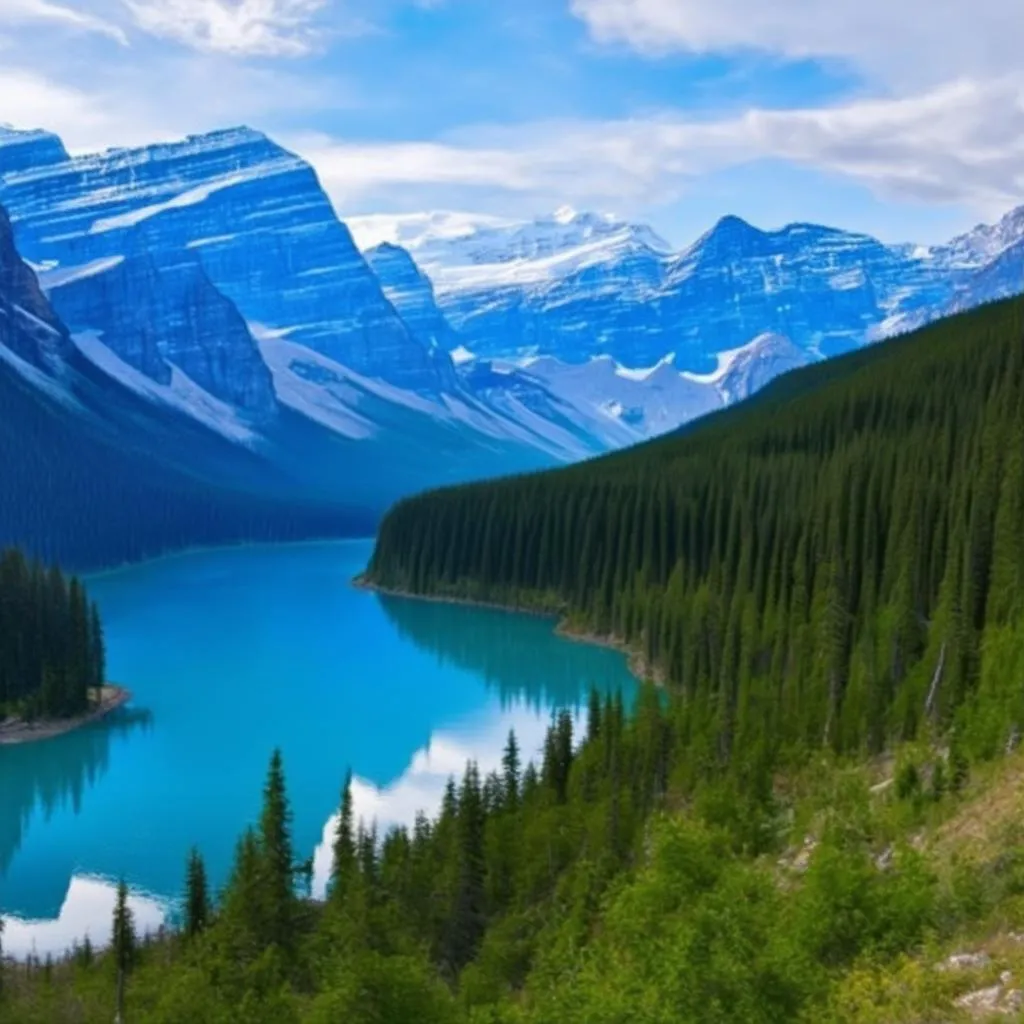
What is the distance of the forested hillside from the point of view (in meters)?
51.2

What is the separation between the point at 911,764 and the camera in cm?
3431

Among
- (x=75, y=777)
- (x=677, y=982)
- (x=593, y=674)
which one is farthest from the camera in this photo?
(x=593, y=674)

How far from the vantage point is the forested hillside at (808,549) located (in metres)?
51.2

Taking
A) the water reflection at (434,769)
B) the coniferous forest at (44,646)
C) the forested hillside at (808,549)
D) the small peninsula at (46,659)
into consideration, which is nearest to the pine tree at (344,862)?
the water reflection at (434,769)

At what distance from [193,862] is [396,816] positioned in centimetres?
2005

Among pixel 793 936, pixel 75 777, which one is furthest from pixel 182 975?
pixel 75 777

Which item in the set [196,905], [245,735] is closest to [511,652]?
[245,735]

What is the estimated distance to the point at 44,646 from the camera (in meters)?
83.8

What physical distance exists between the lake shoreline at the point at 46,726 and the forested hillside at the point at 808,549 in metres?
32.2

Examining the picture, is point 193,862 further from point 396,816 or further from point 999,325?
point 999,325

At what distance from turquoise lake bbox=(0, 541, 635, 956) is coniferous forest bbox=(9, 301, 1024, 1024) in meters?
3.13

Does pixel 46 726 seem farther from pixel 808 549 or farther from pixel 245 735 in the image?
pixel 808 549

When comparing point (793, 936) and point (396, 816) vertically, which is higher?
point (793, 936)

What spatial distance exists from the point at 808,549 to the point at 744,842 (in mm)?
56248
